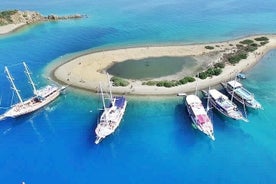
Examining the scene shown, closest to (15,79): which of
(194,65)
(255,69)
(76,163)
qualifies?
(76,163)

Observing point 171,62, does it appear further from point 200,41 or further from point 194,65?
point 200,41

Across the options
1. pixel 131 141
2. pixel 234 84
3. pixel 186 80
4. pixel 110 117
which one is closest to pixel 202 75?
pixel 186 80

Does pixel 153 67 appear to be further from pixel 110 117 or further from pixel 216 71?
pixel 110 117

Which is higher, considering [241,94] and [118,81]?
[118,81]

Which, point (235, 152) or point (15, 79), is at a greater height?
point (15, 79)

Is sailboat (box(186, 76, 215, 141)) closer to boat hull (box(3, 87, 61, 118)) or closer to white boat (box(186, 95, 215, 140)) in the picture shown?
white boat (box(186, 95, 215, 140))

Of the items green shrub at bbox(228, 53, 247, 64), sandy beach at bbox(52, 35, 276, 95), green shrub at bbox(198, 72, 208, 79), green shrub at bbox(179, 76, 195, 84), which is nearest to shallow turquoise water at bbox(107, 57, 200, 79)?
sandy beach at bbox(52, 35, 276, 95)

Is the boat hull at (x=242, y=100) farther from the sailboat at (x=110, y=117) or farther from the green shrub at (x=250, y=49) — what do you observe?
the green shrub at (x=250, y=49)
